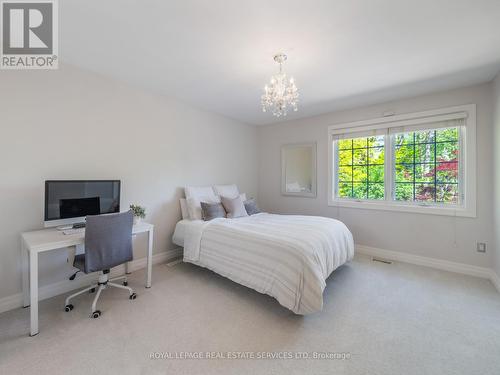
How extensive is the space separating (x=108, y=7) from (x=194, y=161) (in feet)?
7.75

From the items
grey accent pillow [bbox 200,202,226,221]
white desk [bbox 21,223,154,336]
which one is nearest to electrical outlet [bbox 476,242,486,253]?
grey accent pillow [bbox 200,202,226,221]

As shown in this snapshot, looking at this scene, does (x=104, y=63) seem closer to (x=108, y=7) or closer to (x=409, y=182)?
(x=108, y=7)

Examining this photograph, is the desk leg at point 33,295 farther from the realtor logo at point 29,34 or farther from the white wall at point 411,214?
the white wall at point 411,214

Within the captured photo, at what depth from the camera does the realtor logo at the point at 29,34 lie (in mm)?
1692

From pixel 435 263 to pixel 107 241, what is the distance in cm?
422

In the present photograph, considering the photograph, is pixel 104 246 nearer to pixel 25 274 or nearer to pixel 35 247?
pixel 35 247

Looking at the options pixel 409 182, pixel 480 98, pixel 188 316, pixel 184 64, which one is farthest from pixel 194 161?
pixel 480 98

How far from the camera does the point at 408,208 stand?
10.9 feet

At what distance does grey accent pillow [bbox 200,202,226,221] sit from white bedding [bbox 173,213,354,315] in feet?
0.45

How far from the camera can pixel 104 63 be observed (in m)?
2.43

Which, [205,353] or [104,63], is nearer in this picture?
[205,353]

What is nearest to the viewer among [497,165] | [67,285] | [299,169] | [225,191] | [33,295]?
[33,295]

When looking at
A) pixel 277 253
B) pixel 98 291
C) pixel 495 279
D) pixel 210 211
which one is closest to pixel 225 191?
pixel 210 211

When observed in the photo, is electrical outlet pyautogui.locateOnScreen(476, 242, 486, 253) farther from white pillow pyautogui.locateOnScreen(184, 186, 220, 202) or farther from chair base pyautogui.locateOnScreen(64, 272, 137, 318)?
chair base pyautogui.locateOnScreen(64, 272, 137, 318)
